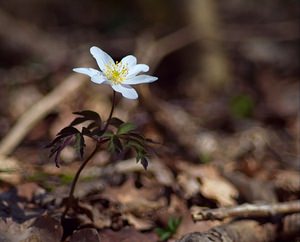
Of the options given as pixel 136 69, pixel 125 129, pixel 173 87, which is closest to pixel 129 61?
pixel 136 69

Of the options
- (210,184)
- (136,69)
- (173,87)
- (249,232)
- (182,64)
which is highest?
(182,64)

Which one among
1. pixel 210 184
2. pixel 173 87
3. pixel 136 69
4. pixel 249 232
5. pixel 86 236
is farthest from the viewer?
pixel 173 87

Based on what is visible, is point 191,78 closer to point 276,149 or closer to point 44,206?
point 276,149

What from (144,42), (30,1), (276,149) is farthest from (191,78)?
(30,1)

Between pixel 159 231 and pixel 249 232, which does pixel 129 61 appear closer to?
pixel 159 231

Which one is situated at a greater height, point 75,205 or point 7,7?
point 7,7

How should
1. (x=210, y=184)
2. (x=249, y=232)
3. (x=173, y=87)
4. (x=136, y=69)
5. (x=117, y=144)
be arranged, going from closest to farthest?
(x=117, y=144)
(x=136, y=69)
(x=249, y=232)
(x=210, y=184)
(x=173, y=87)
